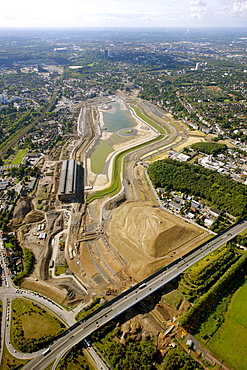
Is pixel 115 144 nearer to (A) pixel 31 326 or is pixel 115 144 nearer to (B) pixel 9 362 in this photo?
(A) pixel 31 326

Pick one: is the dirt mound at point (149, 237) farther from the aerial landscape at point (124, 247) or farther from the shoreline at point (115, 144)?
the shoreline at point (115, 144)

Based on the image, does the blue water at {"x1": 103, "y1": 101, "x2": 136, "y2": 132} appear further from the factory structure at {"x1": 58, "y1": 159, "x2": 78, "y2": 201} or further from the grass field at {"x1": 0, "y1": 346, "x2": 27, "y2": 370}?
the grass field at {"x1": 0, "y1": 346, "x2": 27, "y2": 370}

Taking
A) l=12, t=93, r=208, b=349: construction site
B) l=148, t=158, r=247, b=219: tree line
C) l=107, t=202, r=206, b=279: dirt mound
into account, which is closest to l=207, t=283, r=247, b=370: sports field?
l=12, t=93, r=208, b=349: construction site

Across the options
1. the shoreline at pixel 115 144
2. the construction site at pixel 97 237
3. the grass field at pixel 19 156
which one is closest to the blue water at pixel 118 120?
the shoreline at pixel 115 144

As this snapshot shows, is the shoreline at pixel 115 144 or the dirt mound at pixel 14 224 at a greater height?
the shoreline at pixel 115 144

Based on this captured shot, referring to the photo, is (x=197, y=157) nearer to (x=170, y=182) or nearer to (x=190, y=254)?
(x=170, y=182)

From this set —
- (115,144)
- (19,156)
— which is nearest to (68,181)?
(19,156)

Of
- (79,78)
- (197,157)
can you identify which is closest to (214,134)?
(197,157)

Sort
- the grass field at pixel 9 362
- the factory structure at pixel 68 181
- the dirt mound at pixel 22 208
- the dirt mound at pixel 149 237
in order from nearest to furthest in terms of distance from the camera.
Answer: the grass field at pixel 9 362 < the dirt mound at pixel 149 237 < the dirt mound at pixel 22 208 < the factory structure at pixel 68 181
